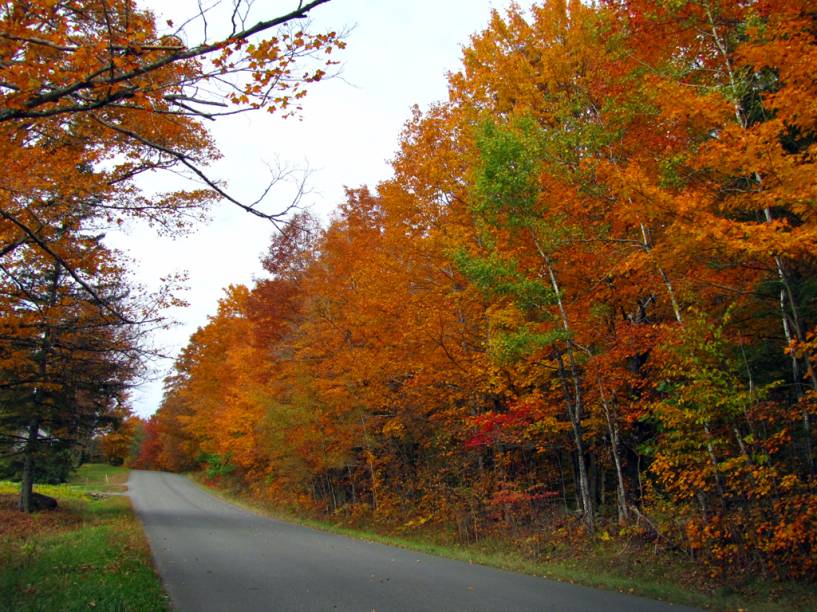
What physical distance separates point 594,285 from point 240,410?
19.4 meters

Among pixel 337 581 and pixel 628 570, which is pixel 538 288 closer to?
pixel 628 570

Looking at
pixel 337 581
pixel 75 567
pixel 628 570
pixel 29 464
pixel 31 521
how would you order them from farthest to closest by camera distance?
pixel 29 464 → pixel 31 521 → pixel 628 570 → pixel 75 567 → pixel 337 581

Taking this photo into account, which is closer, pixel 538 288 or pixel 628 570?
pixel 628 570

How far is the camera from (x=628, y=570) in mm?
8883

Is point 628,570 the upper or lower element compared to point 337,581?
lower

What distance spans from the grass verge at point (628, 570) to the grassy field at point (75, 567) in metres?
5.69

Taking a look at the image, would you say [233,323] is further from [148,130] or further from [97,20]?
[97,20]

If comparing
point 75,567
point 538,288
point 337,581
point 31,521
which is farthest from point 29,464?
point 538,288

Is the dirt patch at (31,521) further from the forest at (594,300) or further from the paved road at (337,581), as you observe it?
the forest at (594,300)

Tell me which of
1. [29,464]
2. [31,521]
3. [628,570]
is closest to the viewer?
[628,570]

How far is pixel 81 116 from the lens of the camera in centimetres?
784

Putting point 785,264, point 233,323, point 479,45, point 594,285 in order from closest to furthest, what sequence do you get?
point 785,264
point 594,285
point 479,45
point 233,323

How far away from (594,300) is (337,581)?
6900mm

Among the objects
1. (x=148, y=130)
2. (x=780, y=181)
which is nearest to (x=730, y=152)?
(x=780, y=181)
